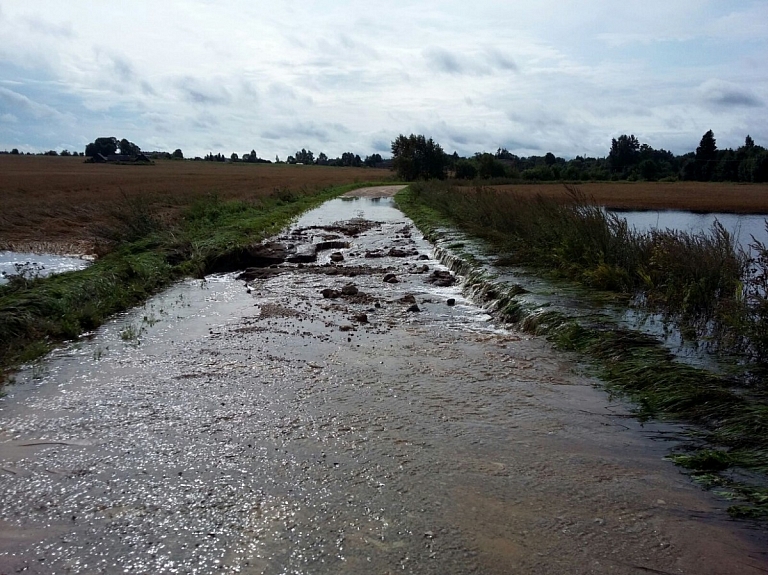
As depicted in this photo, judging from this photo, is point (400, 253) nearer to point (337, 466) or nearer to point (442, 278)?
point (442, 278)

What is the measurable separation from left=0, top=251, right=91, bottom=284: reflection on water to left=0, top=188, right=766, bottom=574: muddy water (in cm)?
693

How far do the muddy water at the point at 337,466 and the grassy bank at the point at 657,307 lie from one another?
1.13 ft

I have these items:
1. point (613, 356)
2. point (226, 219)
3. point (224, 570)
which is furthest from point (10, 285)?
point (226, 219)

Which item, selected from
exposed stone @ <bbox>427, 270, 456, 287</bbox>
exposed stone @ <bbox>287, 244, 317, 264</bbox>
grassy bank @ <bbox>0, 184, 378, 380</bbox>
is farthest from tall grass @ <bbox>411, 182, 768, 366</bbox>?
grassy bank @ <bbox>0, 184, 378, 380</bbox>

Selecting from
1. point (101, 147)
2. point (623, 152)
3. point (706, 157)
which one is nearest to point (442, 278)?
point (706, 157)

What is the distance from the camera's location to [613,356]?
8609 mm

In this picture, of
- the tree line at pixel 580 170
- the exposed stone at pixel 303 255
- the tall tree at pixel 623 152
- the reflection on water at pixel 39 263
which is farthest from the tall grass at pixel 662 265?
the tall tree at pixel 623 152

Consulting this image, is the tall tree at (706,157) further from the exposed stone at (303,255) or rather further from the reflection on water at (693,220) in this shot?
the exposed stone at (303,255)

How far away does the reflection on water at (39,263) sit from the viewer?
51.8ft

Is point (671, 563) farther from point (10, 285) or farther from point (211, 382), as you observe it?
point (10, 285)

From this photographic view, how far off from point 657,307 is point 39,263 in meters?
15.3

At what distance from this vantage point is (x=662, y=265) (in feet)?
37.4

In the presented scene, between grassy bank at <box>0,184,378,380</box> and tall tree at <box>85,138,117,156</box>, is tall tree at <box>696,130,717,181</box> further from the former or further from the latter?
tall tree at <box>85,138,117,156</box>

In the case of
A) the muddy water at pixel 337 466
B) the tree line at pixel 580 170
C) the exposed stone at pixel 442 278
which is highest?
the tree line at pixel 580 170
